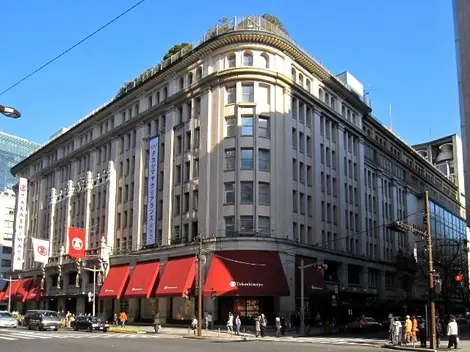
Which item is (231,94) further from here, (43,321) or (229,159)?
(43,321)

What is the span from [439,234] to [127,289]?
203 ft

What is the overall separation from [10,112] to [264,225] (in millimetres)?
36798

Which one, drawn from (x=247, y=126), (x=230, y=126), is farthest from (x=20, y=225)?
(x=247, y=126)

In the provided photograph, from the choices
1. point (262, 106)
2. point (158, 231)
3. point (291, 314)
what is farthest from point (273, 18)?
point (291, 314)

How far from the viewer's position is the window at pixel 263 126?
2115 inches

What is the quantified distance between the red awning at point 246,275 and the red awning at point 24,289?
141 feet

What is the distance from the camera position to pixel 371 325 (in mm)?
50969

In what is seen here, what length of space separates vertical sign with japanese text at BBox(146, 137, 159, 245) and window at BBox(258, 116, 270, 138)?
527 inches

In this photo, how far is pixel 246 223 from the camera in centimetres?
5144

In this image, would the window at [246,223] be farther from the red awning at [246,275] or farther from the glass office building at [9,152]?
the glass office building at [9,152]

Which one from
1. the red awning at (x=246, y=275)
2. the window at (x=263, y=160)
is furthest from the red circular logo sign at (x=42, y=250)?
the window at (x=263, y=160)

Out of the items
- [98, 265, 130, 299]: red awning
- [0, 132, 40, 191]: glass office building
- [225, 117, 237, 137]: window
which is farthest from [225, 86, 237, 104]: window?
[0, 132, 40, 191]: glass office building

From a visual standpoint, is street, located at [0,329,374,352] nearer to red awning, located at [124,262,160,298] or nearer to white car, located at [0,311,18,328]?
white car, located at [0,311,18,328]

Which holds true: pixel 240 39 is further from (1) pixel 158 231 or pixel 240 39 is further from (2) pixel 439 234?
(2) pixel 439 234
